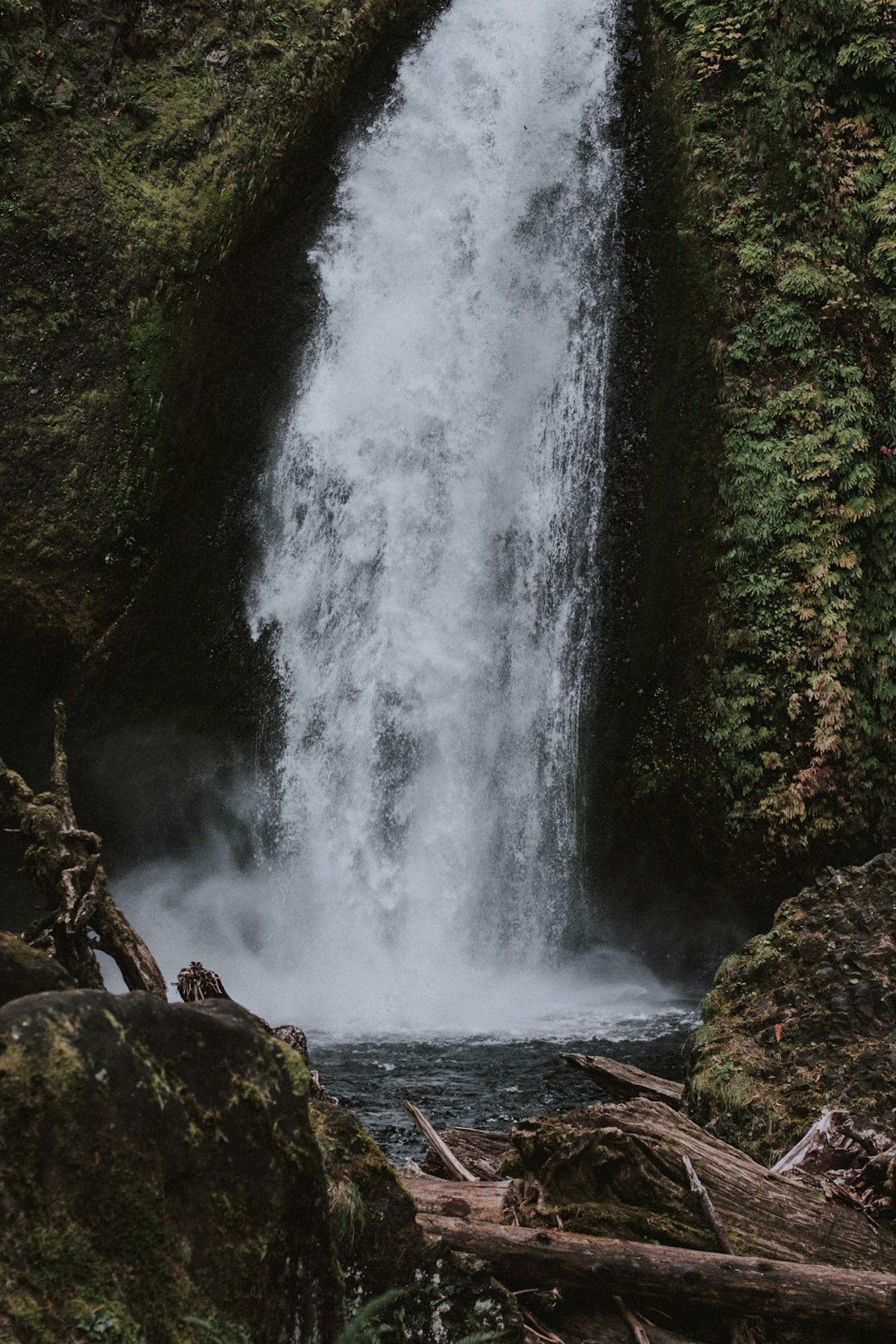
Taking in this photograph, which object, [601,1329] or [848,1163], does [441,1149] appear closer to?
[601,1329]

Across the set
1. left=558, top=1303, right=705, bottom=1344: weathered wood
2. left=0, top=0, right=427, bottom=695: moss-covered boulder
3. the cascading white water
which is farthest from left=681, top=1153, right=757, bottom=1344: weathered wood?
left=0, top=0, right=427, bottom=695: moss-covered boulder

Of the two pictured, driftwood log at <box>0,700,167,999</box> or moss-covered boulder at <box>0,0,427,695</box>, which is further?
moss-covered boulder at <box>0,0,427,695</box>

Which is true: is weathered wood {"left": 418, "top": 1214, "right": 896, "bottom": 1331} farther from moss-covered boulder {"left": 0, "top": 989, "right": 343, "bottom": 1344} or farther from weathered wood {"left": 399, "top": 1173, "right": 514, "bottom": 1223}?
moss-covered boulder {"left": 0, "top": 989, "right": 343, "bottom": 1344}

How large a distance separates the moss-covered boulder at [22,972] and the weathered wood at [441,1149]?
134 cm

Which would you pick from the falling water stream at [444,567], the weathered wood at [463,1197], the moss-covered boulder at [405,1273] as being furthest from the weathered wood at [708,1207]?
the falling water stream at [444,567]

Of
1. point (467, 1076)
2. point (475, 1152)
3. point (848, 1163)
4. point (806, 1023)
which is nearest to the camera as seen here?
point (848, 1163)

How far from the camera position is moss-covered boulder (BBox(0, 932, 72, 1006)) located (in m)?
2.41

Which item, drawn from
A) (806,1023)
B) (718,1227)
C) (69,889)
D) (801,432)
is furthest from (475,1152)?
(801,432)

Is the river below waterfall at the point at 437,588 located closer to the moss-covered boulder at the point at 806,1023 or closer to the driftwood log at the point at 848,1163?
the moss-covered boulder at the point at 806,1023

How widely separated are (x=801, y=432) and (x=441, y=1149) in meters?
9.00

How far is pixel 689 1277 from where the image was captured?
2682mm

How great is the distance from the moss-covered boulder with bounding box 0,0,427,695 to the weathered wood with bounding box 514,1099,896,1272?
27.3 feet

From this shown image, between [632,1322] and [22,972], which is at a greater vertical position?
[22,972]

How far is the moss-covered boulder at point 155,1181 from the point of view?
1955 mm
